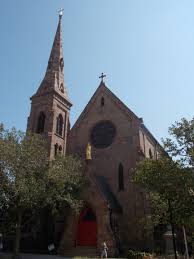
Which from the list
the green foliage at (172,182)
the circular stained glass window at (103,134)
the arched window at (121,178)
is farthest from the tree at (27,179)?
the circular stained glass window at (103,134)

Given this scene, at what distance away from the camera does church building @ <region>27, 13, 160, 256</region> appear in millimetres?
26781

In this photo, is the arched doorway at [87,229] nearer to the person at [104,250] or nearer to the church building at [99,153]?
the church building at [99,153]

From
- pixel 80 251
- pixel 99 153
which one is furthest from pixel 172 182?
pixel 99 153

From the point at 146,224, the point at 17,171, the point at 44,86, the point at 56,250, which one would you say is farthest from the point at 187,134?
the point at 44,86

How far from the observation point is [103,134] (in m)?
35.1

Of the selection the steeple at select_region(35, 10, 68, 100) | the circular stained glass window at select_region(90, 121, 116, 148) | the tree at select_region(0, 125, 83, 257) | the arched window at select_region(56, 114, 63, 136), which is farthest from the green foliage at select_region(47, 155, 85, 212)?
the steeple at select_region(35, 10, 68, 100)

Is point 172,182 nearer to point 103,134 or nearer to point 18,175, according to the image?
point 18,175

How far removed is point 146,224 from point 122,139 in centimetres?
1030

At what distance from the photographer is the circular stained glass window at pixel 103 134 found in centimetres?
3434

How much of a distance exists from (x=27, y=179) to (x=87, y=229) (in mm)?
8701

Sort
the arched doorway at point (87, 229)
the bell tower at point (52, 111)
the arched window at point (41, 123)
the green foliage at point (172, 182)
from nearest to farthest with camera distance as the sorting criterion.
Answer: the green foliage at point (172, 182) < the arched doorway at point (87, 229) < the bell tower at point (52, 111) < the arched window at point (41, 123)

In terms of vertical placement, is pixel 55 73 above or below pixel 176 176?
above

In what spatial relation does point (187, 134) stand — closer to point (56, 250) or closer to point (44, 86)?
point (56, 250)

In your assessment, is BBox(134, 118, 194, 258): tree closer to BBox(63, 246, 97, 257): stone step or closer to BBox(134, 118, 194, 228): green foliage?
BBox(134, 118, 194, 228): green foliage
